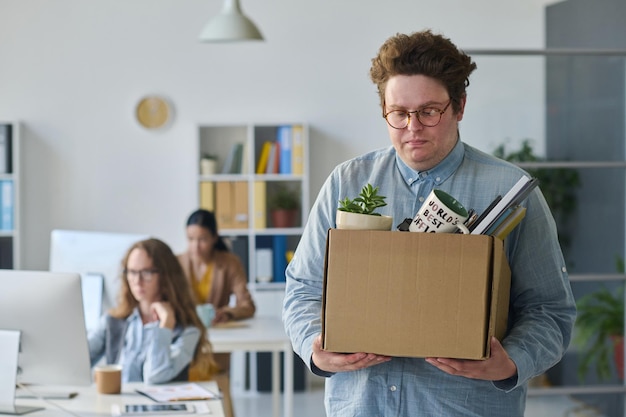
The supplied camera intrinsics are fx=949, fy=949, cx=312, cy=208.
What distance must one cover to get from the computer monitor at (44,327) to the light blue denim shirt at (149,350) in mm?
478

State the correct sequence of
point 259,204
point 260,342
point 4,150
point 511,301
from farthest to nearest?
point 259,204 → point 4,150 → point 260,342 → point 511,301

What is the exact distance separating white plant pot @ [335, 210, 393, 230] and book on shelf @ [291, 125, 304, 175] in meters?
4.59

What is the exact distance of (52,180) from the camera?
6.21 m

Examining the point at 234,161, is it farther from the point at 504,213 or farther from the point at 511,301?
the point at 504,213

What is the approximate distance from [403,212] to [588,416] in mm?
2769

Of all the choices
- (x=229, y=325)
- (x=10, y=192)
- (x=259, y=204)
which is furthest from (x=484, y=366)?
(x=10, y=192)

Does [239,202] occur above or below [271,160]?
below

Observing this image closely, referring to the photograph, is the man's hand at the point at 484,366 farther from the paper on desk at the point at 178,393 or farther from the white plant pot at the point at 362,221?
the paper on desk at the point at 178,393

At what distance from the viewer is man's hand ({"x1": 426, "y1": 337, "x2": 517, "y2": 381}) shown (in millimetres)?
1482

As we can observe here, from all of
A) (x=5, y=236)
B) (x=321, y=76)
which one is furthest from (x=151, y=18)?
(x=5, y=236)

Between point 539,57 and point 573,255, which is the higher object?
point 539,57

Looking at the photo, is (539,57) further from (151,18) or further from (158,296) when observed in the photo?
(151,18)

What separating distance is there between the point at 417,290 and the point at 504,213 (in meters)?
0.19

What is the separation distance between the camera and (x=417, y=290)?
1.48 metres
